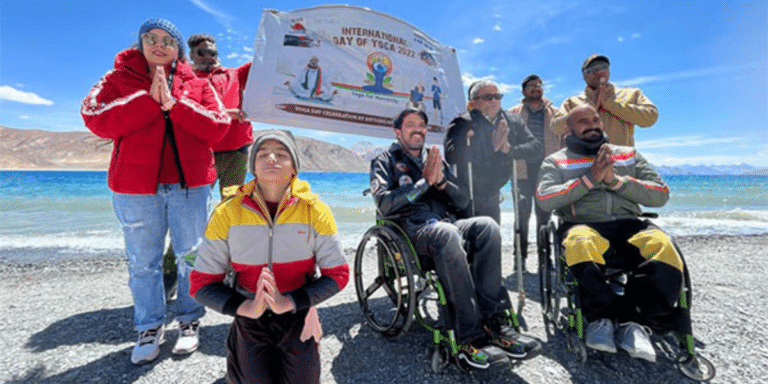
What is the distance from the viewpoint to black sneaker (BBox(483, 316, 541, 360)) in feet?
7.13

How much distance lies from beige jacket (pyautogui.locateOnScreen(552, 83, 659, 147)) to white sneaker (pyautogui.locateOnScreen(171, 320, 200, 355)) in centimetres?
394

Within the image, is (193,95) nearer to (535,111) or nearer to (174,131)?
(174,131)

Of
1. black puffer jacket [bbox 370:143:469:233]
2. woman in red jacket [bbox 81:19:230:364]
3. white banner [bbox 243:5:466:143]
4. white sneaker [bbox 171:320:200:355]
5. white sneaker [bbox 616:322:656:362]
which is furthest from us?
white banner [bbox 243:5:466:143]

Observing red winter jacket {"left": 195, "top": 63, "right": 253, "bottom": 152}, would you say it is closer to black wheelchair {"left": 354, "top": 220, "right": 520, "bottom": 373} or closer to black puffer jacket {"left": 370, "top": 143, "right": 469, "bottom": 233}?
black puffer jacket {"left": 370, "top": 143, "right": 469, "bottom": 233}

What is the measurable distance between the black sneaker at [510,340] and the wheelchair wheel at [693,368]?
35.6 inches

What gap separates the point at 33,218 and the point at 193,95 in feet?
45.6

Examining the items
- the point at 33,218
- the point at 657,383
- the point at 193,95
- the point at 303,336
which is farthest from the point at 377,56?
the point at 33,218

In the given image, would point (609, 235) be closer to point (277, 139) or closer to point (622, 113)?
point (622, 113)

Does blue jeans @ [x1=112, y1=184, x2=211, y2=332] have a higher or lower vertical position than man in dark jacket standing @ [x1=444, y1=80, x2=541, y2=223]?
lower

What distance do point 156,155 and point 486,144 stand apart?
2834mm

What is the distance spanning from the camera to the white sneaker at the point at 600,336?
2.14 metres

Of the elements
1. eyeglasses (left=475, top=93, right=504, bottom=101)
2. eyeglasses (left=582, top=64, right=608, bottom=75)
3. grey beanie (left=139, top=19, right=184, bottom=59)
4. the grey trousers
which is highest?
grey beanie (left=139, top=19, right=184, bottom=59)

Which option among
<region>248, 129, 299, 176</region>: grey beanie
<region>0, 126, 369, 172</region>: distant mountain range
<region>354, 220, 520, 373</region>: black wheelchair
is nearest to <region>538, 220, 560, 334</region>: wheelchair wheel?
<region>354, 220, 520, 373</region>: black wheelchair

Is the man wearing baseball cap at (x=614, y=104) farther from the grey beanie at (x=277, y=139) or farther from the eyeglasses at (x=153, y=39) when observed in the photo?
the eyeglasses at (x=153, y=39)
